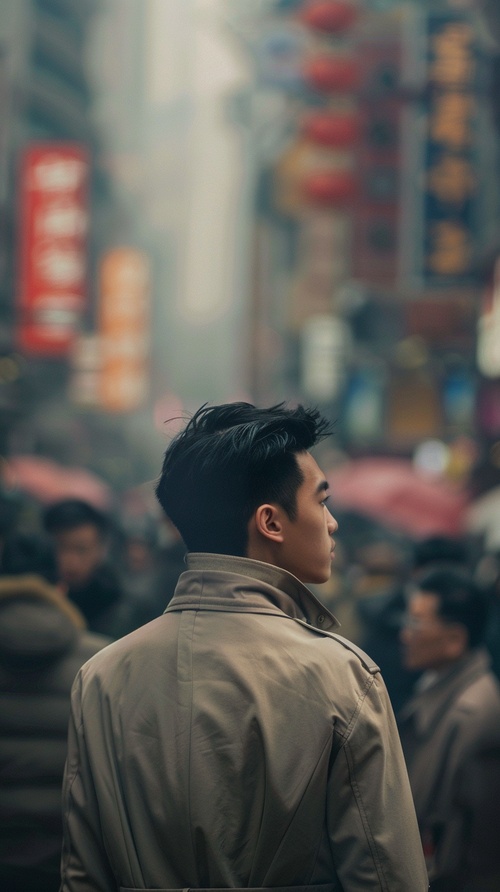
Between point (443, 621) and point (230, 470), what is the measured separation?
2332 millimetres

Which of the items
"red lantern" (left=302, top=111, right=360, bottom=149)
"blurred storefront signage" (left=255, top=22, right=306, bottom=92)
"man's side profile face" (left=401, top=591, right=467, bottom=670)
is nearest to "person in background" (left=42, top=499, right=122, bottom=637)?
"man's side profile face" (left=401, top=591, right=467, bottom=670)

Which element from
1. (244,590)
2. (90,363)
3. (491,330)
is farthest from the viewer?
(90,363)

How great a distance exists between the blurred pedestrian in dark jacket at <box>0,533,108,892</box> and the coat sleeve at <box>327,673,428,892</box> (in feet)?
4.97

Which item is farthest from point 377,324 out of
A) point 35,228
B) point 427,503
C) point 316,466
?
point 316,466

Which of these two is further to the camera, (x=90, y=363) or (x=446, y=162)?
(x=90, y=363)

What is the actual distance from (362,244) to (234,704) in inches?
1714

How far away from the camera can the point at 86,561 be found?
18.8ft

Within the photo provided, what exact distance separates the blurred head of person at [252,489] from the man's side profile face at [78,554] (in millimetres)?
3515

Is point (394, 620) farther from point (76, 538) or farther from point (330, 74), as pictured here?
point (330, 74)

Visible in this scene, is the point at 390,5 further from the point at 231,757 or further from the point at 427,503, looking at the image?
the point at 231,757

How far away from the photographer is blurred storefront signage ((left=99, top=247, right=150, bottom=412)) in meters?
30.1

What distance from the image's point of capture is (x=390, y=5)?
4969 centimetres

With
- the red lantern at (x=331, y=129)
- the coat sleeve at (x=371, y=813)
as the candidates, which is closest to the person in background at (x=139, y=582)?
the coat sleeve at (x=371, y=813)

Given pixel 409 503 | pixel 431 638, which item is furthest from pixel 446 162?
pixel 431 638
